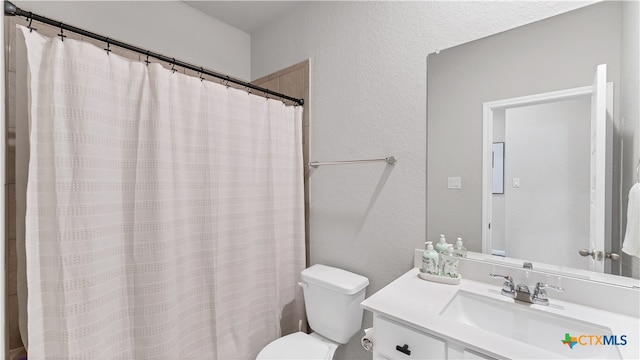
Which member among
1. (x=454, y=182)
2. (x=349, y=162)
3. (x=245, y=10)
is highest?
(x=245, y=10)

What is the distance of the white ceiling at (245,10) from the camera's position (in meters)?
1.86

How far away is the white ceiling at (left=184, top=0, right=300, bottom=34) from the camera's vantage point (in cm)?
186

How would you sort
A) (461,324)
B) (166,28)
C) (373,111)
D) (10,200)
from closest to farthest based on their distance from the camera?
(461,324) < (10,200) < (373,111) < (166,28)

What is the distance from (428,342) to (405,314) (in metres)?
0.10

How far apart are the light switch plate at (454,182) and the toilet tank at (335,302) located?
694 millimetres

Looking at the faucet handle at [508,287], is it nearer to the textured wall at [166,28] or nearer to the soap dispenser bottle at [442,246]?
the soap dispenser bottle at [442,246]

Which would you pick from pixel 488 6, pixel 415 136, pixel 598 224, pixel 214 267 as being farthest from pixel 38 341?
pixel 488 6

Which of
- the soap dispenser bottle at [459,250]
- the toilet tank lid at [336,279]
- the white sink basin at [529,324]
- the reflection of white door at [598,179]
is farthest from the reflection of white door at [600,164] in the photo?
the toilet tank lid at [336,279]

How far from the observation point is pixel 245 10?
1.94 meters

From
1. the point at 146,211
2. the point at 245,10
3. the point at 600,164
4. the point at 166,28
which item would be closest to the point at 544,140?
the point at 600,164

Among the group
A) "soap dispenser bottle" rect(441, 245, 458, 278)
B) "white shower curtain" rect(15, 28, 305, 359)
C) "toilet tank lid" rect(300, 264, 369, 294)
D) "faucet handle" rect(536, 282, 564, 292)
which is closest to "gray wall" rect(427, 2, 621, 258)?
"soap dispenser bottle" rect(441, 245, 458, 278)

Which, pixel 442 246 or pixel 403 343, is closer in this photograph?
pixel 403 343

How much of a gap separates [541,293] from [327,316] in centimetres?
99

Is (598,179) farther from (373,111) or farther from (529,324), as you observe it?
(373,111)
